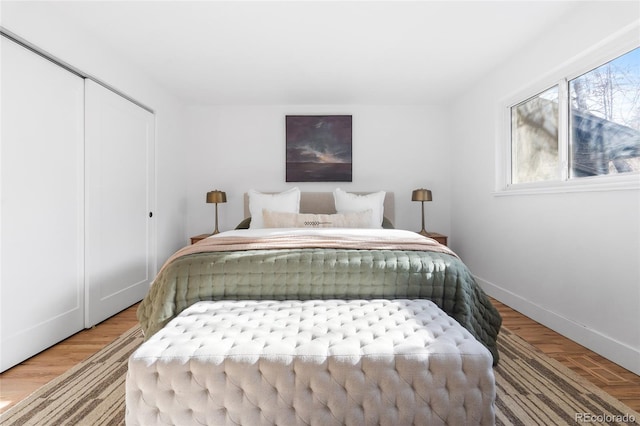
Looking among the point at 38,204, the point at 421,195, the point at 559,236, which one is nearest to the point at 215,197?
the point at 38,204

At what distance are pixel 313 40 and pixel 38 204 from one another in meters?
2.30

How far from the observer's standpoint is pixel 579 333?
7.70 ft

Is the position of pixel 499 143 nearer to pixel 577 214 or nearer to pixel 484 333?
pixel 577 214

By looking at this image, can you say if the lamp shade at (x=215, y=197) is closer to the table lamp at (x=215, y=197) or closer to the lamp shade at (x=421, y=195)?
the table lamp at (x=215, y=197)

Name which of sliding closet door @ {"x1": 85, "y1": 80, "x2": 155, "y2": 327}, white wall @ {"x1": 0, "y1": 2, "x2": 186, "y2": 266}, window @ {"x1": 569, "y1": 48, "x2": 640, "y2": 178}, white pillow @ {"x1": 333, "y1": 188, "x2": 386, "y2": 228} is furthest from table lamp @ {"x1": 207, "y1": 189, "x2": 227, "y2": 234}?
window @ {"x1": 569, "y1": 48, "x2": 640, "y2": 178}

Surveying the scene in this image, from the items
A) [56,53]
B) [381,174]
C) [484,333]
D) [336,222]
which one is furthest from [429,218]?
[56,53]

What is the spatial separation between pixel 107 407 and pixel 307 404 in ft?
3.60

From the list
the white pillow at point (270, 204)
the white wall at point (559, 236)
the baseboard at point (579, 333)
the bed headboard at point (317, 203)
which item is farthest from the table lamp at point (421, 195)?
the white pillow at point (270, 204)

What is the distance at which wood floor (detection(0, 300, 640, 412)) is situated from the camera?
69.1 inches

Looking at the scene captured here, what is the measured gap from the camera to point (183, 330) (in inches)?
56.6

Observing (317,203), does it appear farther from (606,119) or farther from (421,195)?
(606,119)

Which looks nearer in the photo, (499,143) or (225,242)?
(225,242)

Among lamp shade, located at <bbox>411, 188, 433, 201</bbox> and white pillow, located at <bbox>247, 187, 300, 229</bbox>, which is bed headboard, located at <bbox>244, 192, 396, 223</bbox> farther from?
lamp shade, located at <bbox>411, 188, 433, 201</bbox>

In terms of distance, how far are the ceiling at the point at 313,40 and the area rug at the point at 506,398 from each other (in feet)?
7.64
